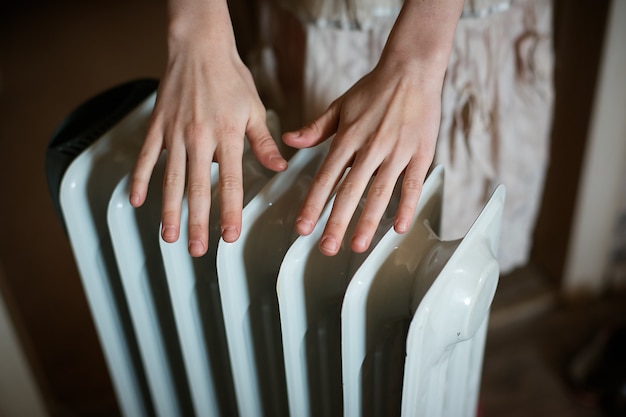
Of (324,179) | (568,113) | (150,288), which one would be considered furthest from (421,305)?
(568,113)

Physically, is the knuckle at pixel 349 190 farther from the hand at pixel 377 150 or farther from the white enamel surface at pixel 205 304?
the white enamel surface at pixel 205 304

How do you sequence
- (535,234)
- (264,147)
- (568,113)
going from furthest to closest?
(535,234), (568,113), (264,147)

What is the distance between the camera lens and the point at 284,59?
882 millimetres

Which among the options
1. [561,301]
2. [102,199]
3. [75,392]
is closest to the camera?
[102,199]

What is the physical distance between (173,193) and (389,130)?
20 cm

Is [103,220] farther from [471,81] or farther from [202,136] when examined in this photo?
[471,81]

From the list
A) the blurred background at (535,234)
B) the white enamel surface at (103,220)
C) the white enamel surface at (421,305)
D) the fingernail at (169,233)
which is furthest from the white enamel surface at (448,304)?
the blurred background at (535,234)

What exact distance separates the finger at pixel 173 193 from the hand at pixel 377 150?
0.10 meters

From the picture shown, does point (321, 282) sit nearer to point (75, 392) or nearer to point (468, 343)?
point (468, 343)

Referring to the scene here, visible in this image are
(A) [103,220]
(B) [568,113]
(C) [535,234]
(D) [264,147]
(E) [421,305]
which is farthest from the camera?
(C) [535,234]

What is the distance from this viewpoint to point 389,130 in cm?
56

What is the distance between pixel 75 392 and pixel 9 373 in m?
0.42

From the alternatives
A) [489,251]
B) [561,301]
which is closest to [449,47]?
[489,251]

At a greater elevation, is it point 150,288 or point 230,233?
point 230,233
